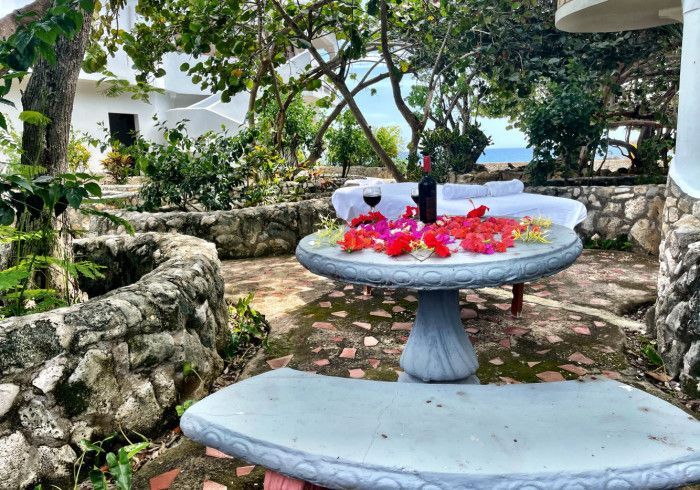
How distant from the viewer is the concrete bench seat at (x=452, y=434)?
1.41 metres

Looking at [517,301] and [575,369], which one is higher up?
[517,301]

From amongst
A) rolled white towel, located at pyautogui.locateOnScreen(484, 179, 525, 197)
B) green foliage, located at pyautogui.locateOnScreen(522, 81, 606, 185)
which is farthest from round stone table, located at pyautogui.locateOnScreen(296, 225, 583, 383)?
green foliage, located at pyautogui.locateOnScreen(522, 81, 606, 185)

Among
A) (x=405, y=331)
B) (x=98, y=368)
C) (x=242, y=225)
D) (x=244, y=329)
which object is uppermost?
(x=242, y=225)

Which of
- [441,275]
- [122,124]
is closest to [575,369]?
[441,275]

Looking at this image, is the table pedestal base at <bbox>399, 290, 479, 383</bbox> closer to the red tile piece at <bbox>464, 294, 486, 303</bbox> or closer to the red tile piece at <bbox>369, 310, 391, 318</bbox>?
the red tile piece at <bbox>369, 310, 391, 318</bbox>

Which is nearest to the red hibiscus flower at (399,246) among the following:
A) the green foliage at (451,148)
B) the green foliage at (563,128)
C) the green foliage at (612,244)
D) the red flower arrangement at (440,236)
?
the red flower arrangement at (440,236)

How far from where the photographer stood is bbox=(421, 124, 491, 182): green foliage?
9.60 m

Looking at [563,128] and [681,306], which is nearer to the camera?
[681,306]

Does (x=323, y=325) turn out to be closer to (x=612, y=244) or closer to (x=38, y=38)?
(x=38, y=38)

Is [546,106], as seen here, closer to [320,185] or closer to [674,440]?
[320,185]

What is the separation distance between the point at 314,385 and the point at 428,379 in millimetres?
1176

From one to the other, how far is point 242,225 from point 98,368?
16.7ft

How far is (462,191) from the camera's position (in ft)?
17.9

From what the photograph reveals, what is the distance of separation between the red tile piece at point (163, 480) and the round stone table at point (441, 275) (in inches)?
46.3
